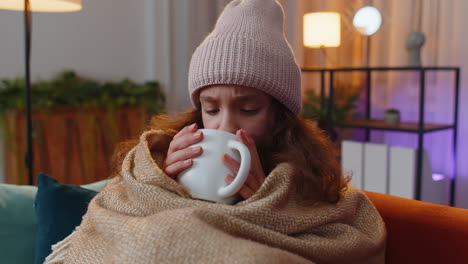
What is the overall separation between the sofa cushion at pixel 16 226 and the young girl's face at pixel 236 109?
0.47m

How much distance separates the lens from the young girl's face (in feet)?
2.75

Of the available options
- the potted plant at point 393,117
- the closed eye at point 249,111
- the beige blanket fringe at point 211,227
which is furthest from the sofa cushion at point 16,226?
the potted plant at point 393,117

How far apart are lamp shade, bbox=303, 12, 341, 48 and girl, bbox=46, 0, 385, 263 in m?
1.77

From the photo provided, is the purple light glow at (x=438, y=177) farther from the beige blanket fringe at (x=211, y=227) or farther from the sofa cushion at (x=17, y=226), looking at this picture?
the sofa cushion at (x=17, y=226)

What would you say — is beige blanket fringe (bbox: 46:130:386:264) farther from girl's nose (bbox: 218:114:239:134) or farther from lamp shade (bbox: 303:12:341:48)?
lamp shade (bbox: 303:12:341:48)

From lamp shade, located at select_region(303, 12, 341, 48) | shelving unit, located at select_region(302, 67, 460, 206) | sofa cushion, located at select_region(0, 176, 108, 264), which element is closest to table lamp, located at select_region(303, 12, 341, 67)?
lamp shade, located at select_region(303, 12, 341, 48)

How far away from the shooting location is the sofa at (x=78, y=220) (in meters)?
0.87

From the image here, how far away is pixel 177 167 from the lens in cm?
72

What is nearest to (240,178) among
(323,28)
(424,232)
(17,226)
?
(424,232)

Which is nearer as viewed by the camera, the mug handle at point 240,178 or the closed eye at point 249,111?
the mug handle at point 240,178

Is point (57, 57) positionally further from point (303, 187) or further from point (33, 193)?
point (303, 187)

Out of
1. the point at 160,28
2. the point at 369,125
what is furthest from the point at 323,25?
the point at 160,28

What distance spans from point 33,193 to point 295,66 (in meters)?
0.65

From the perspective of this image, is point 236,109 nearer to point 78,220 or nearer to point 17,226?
point 78,220
